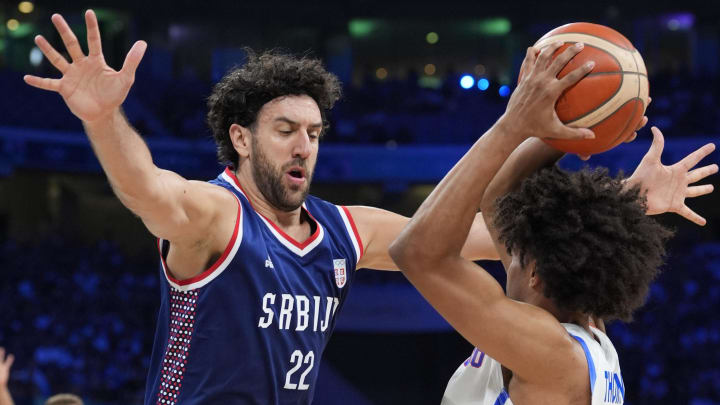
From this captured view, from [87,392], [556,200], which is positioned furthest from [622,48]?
[87,392]

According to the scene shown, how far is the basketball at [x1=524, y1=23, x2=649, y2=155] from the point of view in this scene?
2.38 m

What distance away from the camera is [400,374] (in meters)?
14.7

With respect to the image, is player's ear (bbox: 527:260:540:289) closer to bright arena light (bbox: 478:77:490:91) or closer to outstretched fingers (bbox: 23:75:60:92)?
outstretched fingers (bbox: 23:75:60:92)

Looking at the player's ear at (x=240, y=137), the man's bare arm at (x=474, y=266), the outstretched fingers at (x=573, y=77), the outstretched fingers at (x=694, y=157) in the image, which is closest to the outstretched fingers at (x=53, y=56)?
the player's ear at (x=240, y=137)

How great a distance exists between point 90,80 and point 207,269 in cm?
79

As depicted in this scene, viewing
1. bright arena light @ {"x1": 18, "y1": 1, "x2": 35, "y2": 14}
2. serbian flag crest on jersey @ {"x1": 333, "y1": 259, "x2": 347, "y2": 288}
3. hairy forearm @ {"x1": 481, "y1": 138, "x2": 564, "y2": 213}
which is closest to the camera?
hairy forearm @ {"x1": 481, "y1": 138, "x2": 564, "y2": 213}

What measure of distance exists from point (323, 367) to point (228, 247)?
1121 cm

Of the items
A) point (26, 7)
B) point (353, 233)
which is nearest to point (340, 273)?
point (353, 233)

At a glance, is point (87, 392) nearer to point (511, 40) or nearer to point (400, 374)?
point (400, 374)

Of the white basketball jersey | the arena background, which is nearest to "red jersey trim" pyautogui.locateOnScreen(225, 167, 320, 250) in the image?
the white basketball jersey

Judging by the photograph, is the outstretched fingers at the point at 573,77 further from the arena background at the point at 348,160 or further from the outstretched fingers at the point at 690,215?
the arena background at the point at 348,160

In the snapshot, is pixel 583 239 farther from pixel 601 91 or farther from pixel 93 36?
pixel 93 36

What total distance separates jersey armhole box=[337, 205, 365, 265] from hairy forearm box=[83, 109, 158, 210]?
1.07m

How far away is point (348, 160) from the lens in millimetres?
13328
